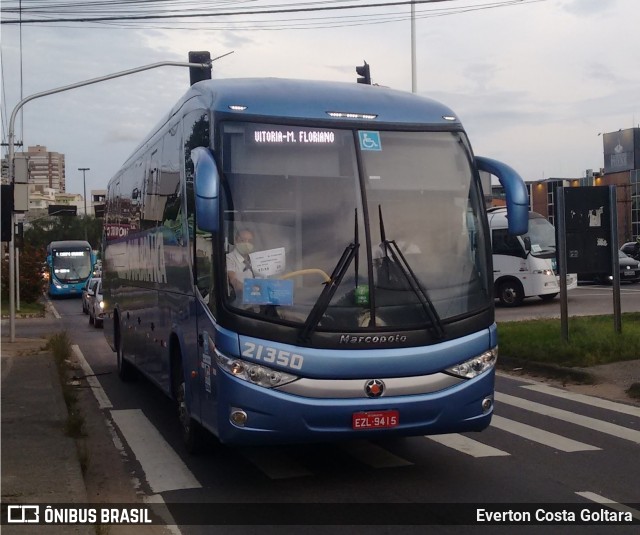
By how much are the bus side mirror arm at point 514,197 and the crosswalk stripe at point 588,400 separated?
13.6ft

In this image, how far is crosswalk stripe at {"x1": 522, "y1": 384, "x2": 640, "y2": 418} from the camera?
11.2 meters

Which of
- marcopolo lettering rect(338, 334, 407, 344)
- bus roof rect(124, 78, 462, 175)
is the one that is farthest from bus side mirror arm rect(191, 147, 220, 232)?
marcopolo lettering rect(338, 334, 407, 344)

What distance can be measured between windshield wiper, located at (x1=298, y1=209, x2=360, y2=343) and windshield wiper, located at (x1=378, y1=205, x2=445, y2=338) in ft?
0.82

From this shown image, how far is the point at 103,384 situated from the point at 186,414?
635 centimetres

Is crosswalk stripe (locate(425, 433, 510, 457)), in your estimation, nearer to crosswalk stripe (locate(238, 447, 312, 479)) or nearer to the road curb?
crosswalk stripe (locate(238, 447, 312, 479))

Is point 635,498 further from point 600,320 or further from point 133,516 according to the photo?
point 600,320

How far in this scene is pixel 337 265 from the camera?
722cm

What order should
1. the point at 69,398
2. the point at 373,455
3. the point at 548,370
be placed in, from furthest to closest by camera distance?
the point at 548,370, the point at 69,398, the point at 373,455

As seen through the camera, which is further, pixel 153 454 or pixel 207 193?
pixel 153 454

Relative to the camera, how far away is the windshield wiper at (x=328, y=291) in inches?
276

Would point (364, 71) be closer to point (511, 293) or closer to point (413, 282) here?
point (413, 282)

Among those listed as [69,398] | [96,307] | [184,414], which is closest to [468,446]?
[184,414]

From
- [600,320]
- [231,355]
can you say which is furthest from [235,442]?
[600,320]

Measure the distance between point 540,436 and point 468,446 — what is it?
3.27ft
